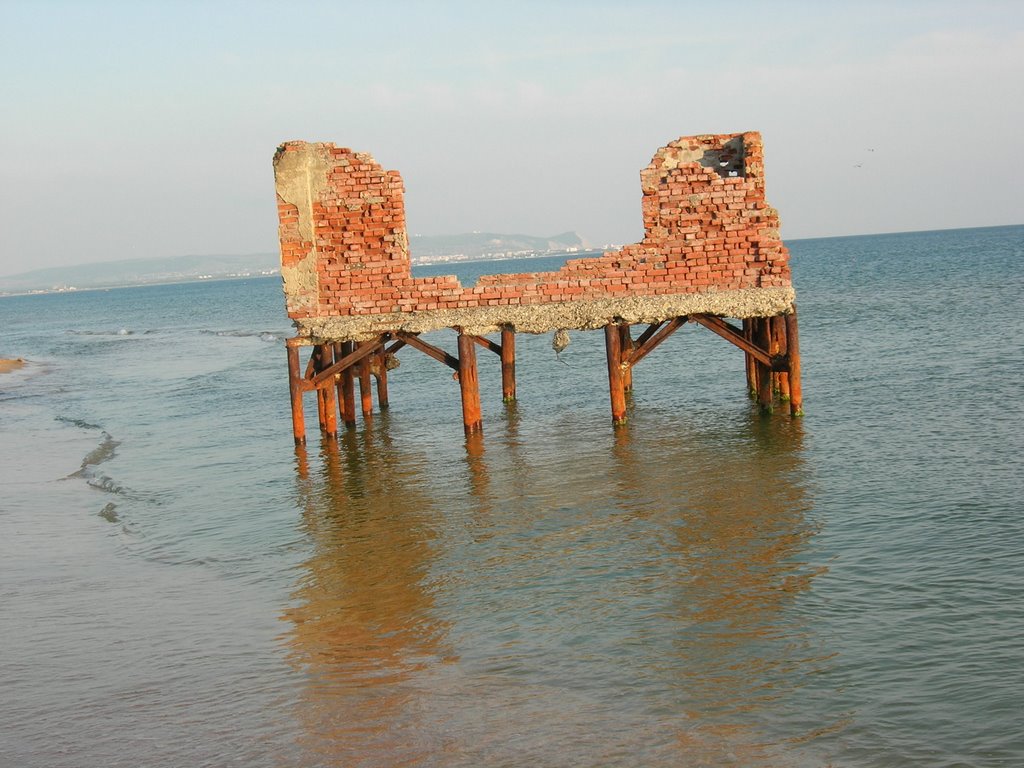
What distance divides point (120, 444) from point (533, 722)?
13.4 meters

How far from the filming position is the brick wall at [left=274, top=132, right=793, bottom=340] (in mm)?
14430

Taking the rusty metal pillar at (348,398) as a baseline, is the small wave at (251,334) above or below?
above

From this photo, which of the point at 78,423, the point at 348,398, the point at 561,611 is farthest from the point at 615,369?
the point at 78,423

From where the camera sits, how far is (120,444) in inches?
711

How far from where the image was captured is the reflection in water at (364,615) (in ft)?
21.0

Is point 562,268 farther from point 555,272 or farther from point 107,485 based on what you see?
point 107,485

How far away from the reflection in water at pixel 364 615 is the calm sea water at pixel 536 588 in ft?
0.10

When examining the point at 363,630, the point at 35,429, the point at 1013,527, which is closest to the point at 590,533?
the point at 363,630

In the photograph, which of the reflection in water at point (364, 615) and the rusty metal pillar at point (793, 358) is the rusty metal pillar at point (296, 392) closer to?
the reflection in water at point (364, 615)

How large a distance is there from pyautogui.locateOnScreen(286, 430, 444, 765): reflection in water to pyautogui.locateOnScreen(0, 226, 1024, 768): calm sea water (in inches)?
1.2

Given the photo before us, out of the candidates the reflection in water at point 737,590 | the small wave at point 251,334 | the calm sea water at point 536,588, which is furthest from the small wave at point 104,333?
the reflection in water at point 737,590

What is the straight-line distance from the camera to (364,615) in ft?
27.8

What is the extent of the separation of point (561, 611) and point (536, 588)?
61 centimetres

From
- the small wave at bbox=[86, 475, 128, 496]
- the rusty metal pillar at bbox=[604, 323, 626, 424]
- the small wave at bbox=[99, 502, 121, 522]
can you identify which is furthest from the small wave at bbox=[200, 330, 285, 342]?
the small wave at bbox=[99, 502, 121, 522]
